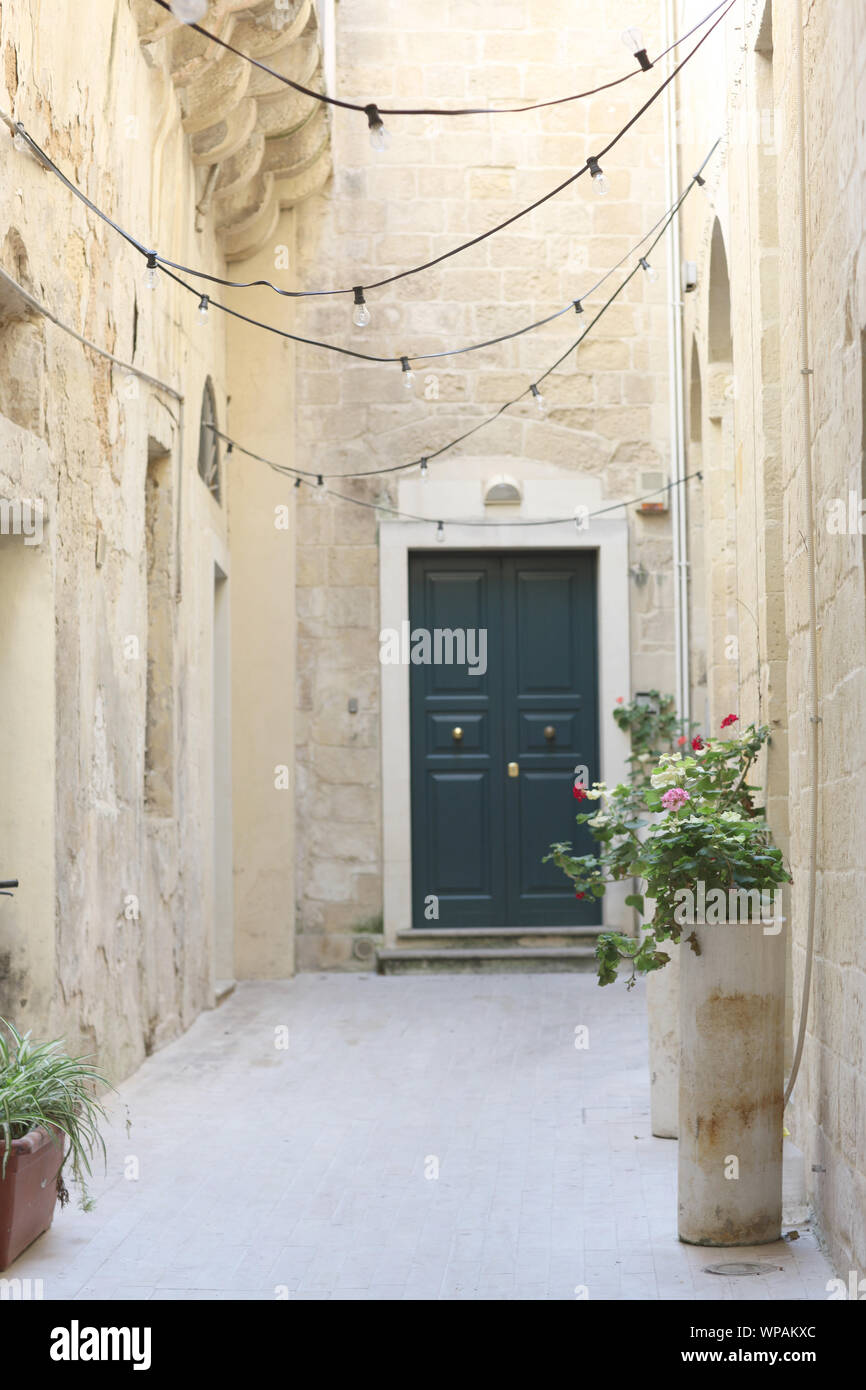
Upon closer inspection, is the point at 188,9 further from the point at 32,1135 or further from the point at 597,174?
the point at 32,1135

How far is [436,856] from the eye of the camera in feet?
30.6

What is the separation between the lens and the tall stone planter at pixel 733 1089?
3.79 m

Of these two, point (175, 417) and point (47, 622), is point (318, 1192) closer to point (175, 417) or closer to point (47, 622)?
point (47, 622)

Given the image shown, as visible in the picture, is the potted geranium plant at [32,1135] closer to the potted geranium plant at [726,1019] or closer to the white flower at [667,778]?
the potted geranium plant at [726,1019]

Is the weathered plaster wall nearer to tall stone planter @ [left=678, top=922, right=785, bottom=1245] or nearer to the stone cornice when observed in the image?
the stone cornice

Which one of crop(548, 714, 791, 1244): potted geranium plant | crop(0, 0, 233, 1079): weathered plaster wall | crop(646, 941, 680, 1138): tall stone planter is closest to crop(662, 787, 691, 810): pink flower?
crop(548, 714, 791, 1244): potted geranium plant

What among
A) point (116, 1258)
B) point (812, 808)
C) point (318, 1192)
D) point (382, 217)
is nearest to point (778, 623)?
point (812, 808)

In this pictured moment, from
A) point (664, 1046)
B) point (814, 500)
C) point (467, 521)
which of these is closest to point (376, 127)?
point (814, 500)

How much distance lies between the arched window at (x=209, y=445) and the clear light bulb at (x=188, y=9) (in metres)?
2.42

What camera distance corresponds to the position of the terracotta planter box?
3.62 metres

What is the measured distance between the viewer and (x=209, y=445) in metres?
8.62

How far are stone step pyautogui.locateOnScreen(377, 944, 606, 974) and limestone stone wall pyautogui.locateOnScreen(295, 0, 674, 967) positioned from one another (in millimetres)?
546

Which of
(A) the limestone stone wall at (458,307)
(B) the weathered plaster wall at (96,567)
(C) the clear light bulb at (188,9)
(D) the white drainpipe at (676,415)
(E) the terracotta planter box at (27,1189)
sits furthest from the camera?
(A) the limestone stone wall at (458,307)

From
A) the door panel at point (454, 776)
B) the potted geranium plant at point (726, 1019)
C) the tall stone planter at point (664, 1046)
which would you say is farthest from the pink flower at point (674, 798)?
the door panel at point (454, 776)
